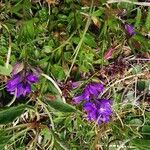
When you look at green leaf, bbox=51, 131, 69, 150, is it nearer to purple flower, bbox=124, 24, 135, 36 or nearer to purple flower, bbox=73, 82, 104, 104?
purple flower, bbox=73, 82, 104, 104

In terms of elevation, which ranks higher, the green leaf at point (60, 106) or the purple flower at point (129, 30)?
the purple flower at point (129, 30)

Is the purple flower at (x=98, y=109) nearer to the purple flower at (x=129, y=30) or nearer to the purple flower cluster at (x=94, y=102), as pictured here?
the purple flower cluster at (x=94, y=102)

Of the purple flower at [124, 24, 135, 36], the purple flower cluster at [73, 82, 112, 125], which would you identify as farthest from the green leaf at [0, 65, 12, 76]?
the purple flower at [124, 24, 135, 36]

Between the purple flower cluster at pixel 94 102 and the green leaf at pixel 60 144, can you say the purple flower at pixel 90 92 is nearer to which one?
the purple flower cluster at pixel 94 102

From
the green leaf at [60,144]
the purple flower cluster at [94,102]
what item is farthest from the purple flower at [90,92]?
the green leaf at [60,144]

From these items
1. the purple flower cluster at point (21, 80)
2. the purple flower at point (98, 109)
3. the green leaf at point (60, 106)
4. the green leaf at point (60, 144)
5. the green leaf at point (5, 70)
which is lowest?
the green leaf at point (60, 144)

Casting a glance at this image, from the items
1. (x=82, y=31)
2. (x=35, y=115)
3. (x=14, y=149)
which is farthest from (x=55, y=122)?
(x=82, y=31)
